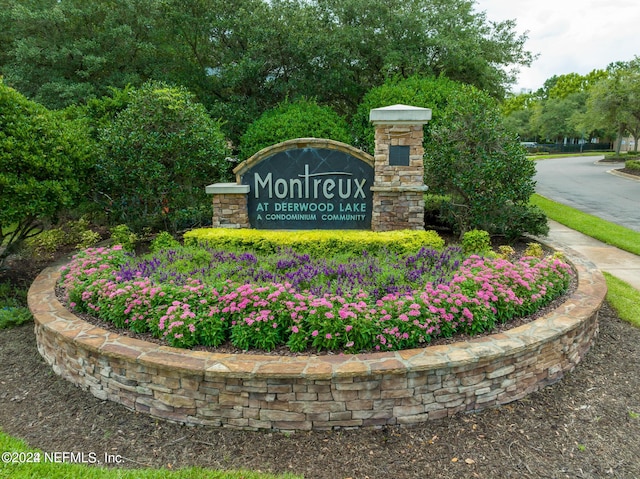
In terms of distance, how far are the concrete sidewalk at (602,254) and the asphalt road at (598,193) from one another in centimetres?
224

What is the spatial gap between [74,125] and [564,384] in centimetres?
708

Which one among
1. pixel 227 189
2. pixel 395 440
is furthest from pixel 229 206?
pixel 395 440

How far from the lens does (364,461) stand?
2953 mm

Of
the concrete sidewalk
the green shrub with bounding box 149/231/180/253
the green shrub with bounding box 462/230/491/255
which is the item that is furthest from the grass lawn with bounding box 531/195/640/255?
the green shrub with bounding box 149/231/180/253

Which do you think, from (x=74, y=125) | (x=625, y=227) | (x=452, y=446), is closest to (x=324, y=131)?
(x=74, y=125)

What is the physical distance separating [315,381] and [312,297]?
0.86 metres

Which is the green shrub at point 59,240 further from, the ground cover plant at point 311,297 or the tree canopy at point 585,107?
the tree canopy at point 585,107

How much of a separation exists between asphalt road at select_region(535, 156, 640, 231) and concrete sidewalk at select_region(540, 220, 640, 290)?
2.24 meters

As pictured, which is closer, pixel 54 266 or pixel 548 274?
pixel 548 274

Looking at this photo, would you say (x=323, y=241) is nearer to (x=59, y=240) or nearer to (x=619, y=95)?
(x=59, y=240)

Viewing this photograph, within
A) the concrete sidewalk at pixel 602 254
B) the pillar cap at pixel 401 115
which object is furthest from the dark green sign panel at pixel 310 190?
the concrete sidewalk at pixel 602 254

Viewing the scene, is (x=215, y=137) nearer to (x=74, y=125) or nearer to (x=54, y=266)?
(x=74, y=125)

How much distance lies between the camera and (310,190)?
6.69 m

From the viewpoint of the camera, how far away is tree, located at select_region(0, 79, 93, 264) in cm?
541
